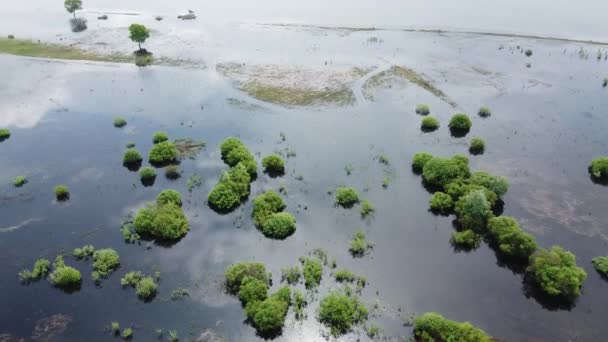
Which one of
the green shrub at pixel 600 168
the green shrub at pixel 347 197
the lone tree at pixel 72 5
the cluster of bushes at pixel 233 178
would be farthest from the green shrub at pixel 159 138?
the lone tree at pixel 72 5

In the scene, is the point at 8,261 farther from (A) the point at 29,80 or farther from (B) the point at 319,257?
(A) the point at 29,80

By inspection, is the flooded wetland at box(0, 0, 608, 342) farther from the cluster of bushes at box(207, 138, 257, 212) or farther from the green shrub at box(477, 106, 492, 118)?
the green shrub at box(477, 106, 492, 118)

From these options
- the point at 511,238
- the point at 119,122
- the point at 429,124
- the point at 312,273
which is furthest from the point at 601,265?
the point at 119,122

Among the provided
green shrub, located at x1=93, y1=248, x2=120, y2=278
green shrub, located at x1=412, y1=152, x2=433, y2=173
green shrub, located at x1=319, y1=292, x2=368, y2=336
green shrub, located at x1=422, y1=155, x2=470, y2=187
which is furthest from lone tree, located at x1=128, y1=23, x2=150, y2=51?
green shrub, located at x1=319, y1=292, x2=368, y2=336

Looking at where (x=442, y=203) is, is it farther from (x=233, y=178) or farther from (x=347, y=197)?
(x=233, y=178)

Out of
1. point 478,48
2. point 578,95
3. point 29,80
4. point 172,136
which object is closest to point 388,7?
point 478,48

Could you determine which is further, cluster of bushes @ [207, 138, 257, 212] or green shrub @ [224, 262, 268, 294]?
cluster of bushes @ [207, 138, 257, 212]
